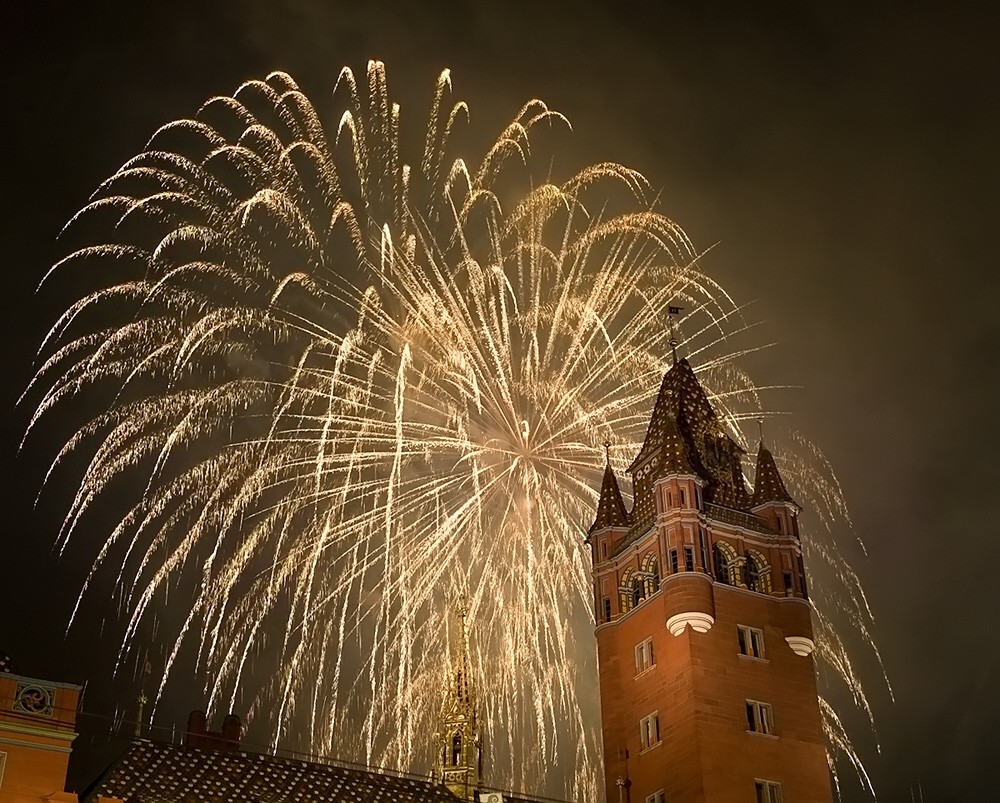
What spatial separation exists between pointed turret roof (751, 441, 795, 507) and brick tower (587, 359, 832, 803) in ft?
0.27

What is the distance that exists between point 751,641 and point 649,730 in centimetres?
704

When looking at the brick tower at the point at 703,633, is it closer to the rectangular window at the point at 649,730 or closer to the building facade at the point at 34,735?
the rectangular window at the point at 649,730

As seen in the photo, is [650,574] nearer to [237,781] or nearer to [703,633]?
[703,633]

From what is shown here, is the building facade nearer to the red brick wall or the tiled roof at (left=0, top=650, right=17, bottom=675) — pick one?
the tiled roof at (left=0, top=650, right=17, bottom=675)

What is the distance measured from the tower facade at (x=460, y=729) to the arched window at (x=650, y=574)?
32.8ft

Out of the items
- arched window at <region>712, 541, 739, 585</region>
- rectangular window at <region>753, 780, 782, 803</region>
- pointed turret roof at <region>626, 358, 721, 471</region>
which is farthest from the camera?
pointed turret roof at <region>626, 358, 721, 471</region>

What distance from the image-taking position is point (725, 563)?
251ft

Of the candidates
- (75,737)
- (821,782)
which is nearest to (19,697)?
(75,737)

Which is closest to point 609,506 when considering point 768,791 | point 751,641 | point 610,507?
point 610,507

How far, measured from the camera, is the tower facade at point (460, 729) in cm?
7325

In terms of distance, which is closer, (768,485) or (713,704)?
(713,704)

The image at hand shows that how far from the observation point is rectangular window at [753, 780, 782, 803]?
68.5m

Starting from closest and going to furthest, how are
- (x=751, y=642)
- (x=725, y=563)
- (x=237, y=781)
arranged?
(x=237, y=781) < (x=751, y=642) < (x=725, y=563)

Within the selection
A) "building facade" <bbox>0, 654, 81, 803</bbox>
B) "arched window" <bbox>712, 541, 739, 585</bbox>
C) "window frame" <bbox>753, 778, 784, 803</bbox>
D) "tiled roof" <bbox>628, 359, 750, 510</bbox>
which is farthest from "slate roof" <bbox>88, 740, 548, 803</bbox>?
"tiled roof" <bbox>628, 359, 750, 510</bbox>
